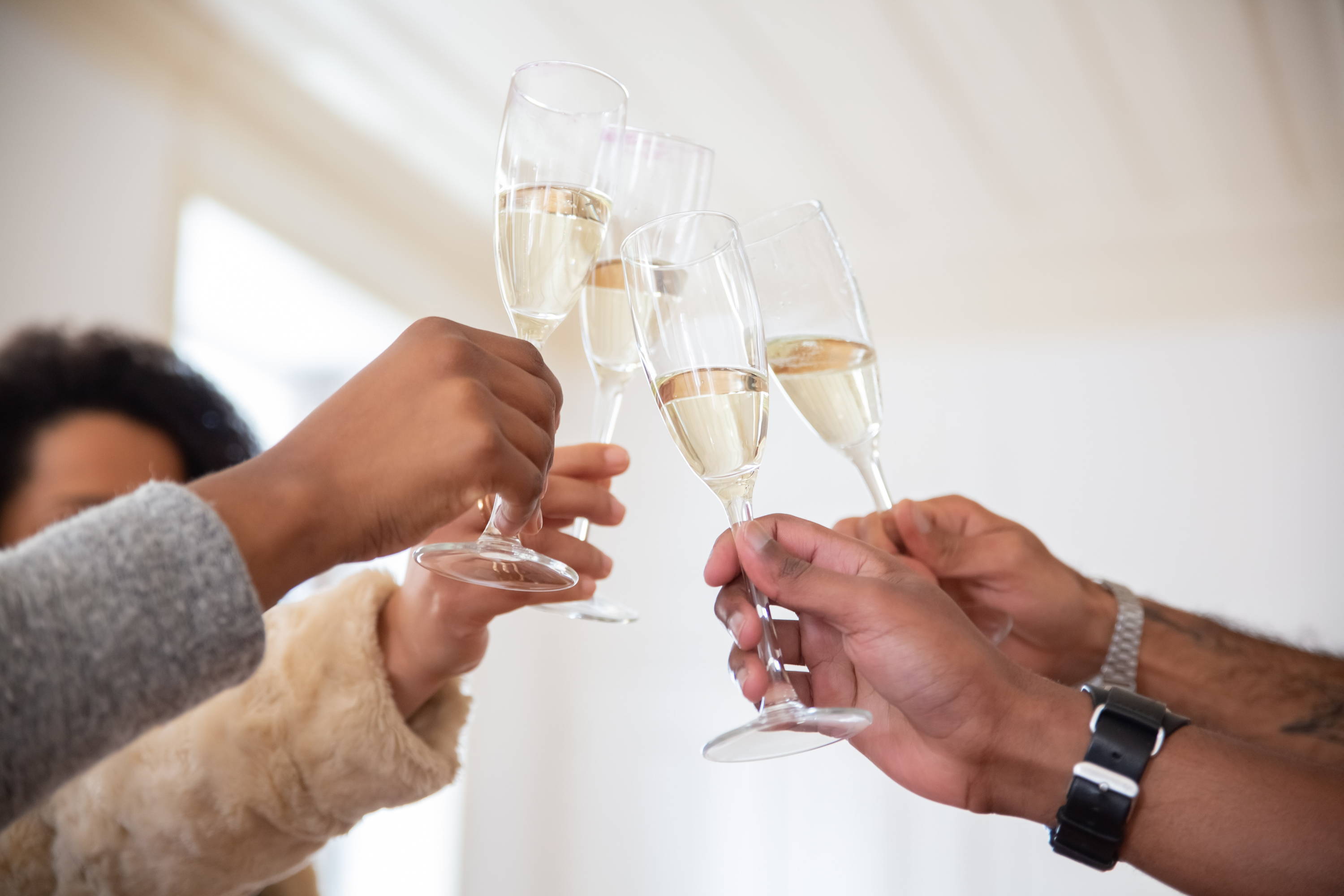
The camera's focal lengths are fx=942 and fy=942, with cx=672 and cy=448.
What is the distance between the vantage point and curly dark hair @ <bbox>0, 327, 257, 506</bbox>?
158 cm

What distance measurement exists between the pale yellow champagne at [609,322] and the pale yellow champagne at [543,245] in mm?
102

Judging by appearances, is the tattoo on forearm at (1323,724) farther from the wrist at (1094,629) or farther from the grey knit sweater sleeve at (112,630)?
the grey knit sweater sleeve at (112,630)

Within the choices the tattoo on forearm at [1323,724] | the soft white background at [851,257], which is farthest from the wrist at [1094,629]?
the soft white background at [851,257]

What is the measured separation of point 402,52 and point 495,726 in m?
3.22

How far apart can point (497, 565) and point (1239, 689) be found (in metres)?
1.06

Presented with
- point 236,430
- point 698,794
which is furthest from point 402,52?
point 698,794

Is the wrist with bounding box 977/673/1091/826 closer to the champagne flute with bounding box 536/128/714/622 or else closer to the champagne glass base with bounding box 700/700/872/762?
the champagne glass base with bounding box 700/700/872/762

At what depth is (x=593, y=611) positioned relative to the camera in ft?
3.01

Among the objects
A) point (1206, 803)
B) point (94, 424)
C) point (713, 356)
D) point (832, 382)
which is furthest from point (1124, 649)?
point (94, 424)

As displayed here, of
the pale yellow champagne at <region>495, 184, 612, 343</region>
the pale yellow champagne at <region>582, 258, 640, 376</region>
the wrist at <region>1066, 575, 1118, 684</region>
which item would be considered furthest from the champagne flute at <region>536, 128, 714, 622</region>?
the wrist at <region>1066, 575, 1118, 684</region>

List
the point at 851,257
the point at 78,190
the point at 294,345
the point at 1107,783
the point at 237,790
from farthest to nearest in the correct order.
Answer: the point at 851,257 → the point at 294,345 → the point at 78,190 → the point at 237,790 → the point at 1107,783

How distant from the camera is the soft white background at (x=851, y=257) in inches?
111

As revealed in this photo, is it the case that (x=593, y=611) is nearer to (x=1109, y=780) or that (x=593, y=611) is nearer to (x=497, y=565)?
(x=497, y=565)

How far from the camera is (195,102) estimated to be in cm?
306
